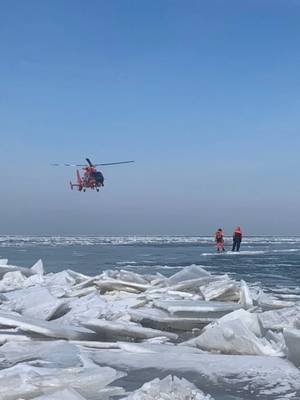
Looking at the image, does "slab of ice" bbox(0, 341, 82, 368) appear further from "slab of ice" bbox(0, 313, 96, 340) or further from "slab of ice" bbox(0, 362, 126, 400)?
"slab of ice" bbox(0, 362, 126, 400)

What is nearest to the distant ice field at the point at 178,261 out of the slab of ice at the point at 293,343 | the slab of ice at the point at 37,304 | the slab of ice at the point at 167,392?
the slab of ice at the point at 37,304

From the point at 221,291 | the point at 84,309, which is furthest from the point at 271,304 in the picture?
the point at 84,309

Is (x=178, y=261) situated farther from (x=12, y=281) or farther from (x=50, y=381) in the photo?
(x=50, y=381)

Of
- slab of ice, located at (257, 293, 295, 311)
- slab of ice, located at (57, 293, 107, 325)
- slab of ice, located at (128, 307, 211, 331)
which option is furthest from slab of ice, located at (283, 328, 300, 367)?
slab of ice, located at (257, 293, 295, 311)

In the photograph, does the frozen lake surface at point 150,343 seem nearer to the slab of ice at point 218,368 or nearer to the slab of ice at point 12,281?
the slab of ice at point 218,368

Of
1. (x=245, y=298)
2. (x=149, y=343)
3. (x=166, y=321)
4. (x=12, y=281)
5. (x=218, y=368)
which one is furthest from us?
(x=12, y=281)

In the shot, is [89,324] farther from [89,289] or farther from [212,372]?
[89,289]

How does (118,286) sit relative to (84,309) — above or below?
above
